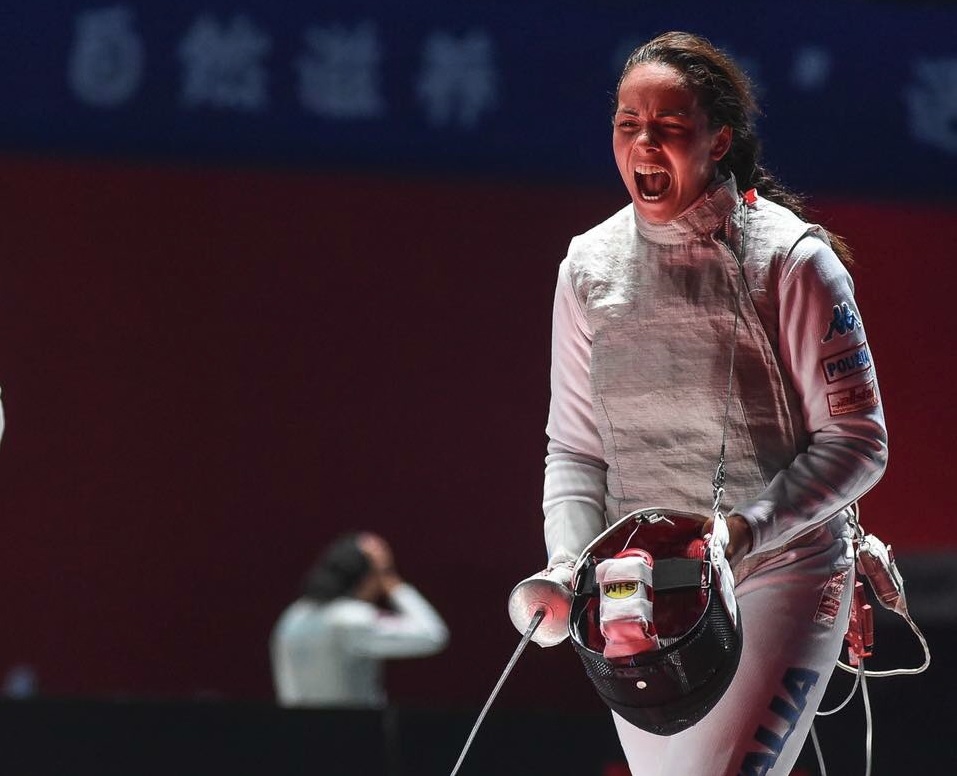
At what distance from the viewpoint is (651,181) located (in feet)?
6.44

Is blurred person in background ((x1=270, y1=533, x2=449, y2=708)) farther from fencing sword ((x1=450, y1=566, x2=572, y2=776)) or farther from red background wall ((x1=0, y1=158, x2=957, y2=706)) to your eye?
fencing sword ((x1=450, y1=566, x2=572, y2=776))

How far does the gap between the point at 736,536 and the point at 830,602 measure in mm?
209

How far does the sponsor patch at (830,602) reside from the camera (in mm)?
1903

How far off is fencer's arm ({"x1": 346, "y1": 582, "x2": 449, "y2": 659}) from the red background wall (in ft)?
2.28

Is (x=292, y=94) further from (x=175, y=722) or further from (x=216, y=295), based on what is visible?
(x=175, y=722)

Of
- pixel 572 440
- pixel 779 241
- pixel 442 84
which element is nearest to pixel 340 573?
pixel 442 84

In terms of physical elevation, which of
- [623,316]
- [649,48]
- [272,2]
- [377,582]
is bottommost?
[377,582]

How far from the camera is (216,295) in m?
5.77

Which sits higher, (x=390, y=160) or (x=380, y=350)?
(x=390, y=160)

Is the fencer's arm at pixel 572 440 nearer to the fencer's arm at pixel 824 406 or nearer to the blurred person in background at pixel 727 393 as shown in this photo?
the blurred person in background at pixel 727 393

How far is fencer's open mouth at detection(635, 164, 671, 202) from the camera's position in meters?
1.95

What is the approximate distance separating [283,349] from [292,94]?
3.68ft

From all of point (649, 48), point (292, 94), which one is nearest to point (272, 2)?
point (292, 94)

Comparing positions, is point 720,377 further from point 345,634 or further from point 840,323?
point 345,634
